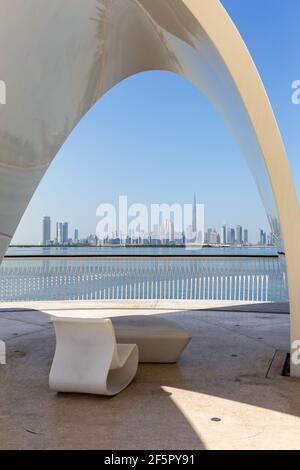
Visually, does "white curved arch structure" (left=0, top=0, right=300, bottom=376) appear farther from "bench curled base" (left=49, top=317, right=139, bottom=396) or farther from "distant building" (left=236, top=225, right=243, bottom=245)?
"distant building" (left=236, top=225, right=243, bottom=245)

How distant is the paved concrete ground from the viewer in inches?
134

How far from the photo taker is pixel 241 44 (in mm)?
4578

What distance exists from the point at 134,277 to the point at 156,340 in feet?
20.0

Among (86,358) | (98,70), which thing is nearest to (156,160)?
(98,70)

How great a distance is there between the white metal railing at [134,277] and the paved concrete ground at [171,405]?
4693mm

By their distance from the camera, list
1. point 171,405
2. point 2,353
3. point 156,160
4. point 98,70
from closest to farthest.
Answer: point 171,405 → point 2,353 → point 98,70 → point 156,160

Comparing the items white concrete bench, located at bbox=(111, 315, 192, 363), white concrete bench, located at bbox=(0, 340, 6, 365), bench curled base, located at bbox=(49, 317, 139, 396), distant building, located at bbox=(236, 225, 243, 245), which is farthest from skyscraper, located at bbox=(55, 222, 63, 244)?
bench curled base, located at bbox=(49, 317, 139, 396)

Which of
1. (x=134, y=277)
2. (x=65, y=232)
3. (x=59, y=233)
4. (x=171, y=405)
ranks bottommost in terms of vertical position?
(x=171, y=405)

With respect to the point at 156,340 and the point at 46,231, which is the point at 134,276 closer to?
the point at 156,340

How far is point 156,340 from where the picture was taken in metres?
5.43

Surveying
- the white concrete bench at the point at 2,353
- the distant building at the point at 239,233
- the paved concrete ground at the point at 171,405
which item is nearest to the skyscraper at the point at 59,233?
the distant building at the point at 239,233

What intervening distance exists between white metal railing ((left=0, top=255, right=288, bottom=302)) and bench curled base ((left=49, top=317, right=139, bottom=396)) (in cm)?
669

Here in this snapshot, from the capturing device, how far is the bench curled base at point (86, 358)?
4.38 meters

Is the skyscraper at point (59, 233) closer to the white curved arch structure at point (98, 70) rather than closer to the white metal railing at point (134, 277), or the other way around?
the white metal railing at point (134, 277)
